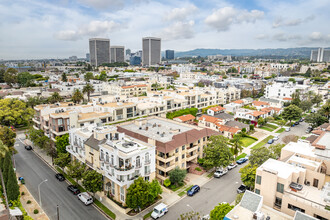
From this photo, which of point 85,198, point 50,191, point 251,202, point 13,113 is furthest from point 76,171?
point 13,113

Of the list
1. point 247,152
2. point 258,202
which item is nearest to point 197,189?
point 258,202

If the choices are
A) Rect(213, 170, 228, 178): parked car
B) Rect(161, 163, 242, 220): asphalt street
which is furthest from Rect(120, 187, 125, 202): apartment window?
Rect(213, 170, 228, 178): parked car

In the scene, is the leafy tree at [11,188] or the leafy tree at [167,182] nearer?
the leafy tree at [11,188]

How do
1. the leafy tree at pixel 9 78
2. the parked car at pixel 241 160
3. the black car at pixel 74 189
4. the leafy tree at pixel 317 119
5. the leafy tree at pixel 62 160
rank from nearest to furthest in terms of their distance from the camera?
the black car at pixel 74 189
the leafy tree at pixel 62 160
the parked car at pixel 241 160
the leafy tree at pixel 317 119
the leafy tree at pixel 9 78

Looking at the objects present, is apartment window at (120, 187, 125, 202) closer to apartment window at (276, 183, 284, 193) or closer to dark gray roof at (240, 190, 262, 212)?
dark gray roof at (240, 190, 262, 212)

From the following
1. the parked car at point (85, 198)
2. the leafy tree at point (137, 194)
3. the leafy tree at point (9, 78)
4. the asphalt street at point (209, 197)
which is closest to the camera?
the leafy tree at point (137, 194)

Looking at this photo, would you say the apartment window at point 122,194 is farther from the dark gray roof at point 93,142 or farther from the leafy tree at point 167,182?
the dark gray roof at point 93,142

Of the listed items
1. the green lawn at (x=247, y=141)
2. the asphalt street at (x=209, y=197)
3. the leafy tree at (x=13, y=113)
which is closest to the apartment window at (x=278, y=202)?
the asphalt street at (x=209, y=197)
